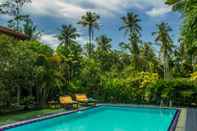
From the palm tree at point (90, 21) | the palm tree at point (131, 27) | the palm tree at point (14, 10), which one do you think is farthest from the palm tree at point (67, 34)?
the palm tree at point (14, 10)

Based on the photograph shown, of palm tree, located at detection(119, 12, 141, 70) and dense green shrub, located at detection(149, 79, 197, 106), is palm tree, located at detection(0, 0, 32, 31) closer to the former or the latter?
dense green shrub, located at detection(149, 79, 197, 106)

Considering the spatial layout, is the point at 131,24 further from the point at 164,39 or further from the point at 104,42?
the point at 104,42

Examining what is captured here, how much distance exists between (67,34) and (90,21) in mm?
3526

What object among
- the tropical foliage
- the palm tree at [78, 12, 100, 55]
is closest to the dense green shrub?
the tropical foliage

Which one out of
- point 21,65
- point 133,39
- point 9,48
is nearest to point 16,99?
point 21,65

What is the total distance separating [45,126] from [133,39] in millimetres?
29070

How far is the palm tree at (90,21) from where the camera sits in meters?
45.5

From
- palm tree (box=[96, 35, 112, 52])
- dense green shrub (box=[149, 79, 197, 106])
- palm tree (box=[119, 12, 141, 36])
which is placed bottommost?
dense green shrub (box=[149, 79, 197, 106])

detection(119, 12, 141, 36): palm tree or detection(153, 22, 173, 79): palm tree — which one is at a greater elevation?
detection(119, 12, 141, 36): palm tree

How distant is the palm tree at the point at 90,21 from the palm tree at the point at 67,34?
1.61 m

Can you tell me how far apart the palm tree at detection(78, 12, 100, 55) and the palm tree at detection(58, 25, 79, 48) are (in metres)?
1.61

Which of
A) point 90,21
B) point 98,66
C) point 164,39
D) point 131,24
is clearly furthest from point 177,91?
point 90,21

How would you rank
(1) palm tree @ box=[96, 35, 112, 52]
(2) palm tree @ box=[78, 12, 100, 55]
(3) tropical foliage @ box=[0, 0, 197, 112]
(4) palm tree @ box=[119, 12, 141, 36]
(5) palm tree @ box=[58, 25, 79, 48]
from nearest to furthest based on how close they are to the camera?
(3) tropical foliage @ box=[0, 0, 197, 112] < (4) palm tree @ box=[119, 12, 141, 36] < (5) palm tree @ box=[58, 25, 79, 48] < (2) palm tree @ box=[78, 12, 100, 55] < (1) palm tree @ box=[96, 35, 112, 52]

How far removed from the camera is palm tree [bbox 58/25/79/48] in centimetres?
4466
